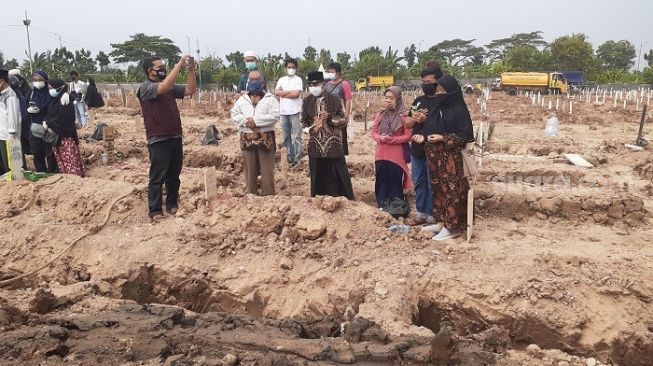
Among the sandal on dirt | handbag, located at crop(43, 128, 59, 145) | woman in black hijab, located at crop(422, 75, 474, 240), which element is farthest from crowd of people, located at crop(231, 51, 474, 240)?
handbag, located at crop(43, 128, 59, 145)

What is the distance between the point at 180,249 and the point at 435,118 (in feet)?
8.99

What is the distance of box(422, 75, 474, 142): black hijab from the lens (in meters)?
4.51

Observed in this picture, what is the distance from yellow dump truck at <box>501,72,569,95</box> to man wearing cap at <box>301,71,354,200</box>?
1173 inches

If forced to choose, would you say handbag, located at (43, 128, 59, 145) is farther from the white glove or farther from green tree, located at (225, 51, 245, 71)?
green tree, located at (225, 51, 245, 71)

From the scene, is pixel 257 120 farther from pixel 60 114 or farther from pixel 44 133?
pixel 44 133

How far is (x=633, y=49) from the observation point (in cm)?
5409

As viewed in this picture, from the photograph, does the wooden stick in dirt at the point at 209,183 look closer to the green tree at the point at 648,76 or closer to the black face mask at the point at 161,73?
the black face mask at the point at 161,73

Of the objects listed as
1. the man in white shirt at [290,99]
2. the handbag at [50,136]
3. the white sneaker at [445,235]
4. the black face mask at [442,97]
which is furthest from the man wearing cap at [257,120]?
the handbag at [50,136]

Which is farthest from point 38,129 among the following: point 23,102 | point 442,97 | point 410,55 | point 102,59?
point 410,55

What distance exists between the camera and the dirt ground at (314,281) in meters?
2.74

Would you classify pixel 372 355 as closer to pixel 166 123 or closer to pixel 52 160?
pixel 166 123

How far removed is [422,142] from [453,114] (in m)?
0.44

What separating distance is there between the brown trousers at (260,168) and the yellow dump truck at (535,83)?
30.0 meters

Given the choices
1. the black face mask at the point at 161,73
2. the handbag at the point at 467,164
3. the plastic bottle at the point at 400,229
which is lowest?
the plastic bottle at the point at 400,229
